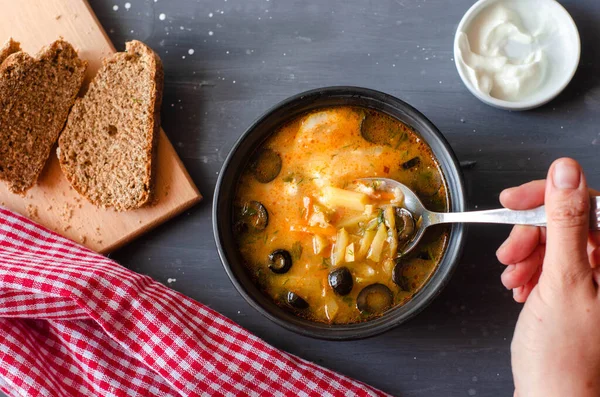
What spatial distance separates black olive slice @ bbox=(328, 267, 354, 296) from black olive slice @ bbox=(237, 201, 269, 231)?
327 millimetres

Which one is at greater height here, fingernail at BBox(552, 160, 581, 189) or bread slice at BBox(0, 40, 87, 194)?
bread slice at BBox(0, 40, 87, 194)

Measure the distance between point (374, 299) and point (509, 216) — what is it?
0.58 metres

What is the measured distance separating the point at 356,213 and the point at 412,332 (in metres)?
0.61

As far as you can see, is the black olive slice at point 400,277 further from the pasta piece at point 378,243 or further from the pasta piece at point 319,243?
the pasta piece at point 319,243

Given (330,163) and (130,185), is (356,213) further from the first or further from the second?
(130,185)

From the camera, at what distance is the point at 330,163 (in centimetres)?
236

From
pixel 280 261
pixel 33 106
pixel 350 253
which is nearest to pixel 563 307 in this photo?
pixel 350 253

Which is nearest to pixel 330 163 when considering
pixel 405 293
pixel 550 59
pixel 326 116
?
pixel 326 116

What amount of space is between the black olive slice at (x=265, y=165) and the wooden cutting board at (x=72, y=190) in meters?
0.33

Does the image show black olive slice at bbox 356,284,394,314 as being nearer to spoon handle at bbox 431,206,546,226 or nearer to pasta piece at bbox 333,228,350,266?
pasta piece at bbox 333,228,350,266

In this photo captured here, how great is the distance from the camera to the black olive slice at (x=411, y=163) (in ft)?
7.68

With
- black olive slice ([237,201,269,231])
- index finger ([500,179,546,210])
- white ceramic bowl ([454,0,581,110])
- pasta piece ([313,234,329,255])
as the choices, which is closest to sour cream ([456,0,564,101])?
white ceramic bowl ([454,0,581,110])

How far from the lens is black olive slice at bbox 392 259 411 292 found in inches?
89.4

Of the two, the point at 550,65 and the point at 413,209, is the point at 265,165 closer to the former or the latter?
the point at 413,209
